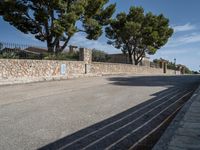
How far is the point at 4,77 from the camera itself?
16.6 metres

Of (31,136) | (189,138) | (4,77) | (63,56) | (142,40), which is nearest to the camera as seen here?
(189,138)

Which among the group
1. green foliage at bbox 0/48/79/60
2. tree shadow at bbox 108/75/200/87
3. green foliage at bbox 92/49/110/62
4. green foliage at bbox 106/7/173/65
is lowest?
tree shadow at bbox 108/75/200/87

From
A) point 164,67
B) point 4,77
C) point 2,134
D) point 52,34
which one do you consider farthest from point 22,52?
point 164,67

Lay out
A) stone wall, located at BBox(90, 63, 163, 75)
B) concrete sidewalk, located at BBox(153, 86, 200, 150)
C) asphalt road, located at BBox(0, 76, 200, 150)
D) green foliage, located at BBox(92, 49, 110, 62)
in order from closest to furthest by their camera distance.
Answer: concrete sidewalk, located at BBox(153, 86, 200, 150), asphalt road, located at BBox(0, 76, 200, 150), stone wall, located at BBox(90, 63, 163, 75), green foliage, located at BBox(92, 49, 110, 62)

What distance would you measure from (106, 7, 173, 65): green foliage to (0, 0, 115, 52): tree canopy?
10.4 metres

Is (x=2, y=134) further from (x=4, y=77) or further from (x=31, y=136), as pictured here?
(x=4, y=77)

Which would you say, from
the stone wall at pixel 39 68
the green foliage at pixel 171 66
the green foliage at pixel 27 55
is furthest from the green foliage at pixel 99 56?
the green foliage at pixel 171 66

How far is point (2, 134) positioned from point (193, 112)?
4893mm

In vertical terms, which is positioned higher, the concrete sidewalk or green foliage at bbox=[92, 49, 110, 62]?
green foliage at bbox=[92, 49, 110, 62]

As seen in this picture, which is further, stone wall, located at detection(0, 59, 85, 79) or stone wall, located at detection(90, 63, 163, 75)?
stone wall, located at detection(90, 63, 163, 75)

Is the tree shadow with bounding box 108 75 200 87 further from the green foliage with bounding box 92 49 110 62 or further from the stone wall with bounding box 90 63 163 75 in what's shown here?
the green foliage with bounding box 92 49 110 62

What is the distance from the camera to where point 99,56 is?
95.5 feet

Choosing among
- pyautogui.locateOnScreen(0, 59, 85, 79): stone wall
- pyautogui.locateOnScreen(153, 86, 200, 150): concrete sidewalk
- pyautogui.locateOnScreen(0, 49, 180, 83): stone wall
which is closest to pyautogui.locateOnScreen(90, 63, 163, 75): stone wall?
pyautogui.locateOnScreen(0, 49, 180, 83): stone wall

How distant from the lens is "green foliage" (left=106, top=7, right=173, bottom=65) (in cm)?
3737
